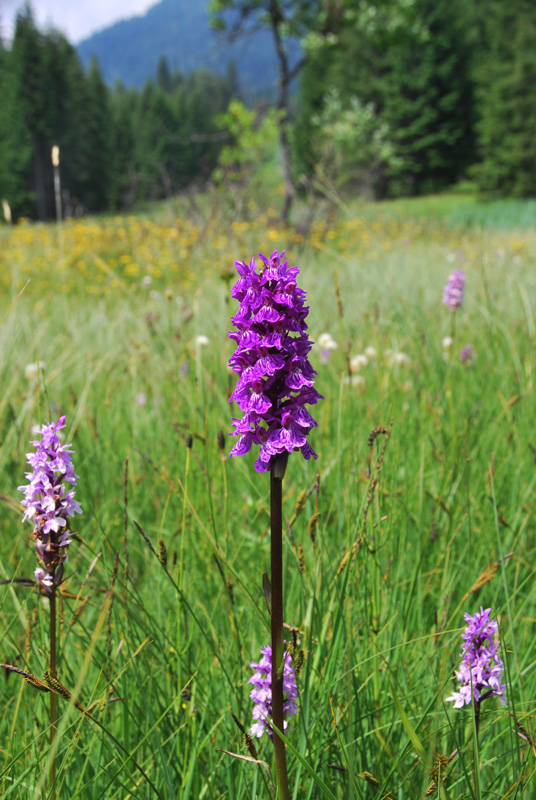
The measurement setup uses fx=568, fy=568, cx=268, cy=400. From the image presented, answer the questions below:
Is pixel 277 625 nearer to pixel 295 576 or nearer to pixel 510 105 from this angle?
pixel 295 576

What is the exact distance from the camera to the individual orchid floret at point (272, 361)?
29.0 inches

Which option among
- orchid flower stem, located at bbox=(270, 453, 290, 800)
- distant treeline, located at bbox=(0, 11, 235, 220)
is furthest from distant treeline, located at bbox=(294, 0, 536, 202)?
orchid flower stem, located at bbox=(270, 453, 290, 800)

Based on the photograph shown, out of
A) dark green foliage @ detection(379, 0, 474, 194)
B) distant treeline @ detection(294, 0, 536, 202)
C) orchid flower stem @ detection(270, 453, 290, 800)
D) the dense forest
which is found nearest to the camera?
orchid flower stem @ detection(270, 453, 290, 800)

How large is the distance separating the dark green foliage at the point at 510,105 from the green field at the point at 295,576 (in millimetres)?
30953

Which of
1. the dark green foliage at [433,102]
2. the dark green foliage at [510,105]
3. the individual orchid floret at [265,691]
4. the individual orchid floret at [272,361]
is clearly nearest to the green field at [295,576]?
the individual orchid floret at [265,691]

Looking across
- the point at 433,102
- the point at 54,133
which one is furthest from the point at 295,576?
the point at 54,133

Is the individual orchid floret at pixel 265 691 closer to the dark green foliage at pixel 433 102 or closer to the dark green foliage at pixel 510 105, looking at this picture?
the dark green foliage at pixel 510 105

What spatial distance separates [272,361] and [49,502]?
0.42 meters

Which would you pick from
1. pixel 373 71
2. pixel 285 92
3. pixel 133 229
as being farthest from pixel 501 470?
pixel 373 71

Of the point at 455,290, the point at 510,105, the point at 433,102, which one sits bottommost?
the point at 455,290

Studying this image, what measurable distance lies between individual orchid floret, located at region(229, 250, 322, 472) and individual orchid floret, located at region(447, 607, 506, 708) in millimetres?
405

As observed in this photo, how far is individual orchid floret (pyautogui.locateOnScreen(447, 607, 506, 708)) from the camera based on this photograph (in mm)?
873

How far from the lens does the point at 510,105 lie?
30.7 metres

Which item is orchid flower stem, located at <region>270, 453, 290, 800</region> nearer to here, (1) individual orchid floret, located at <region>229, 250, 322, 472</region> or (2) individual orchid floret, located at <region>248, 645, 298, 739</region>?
(1) individual orchid floret, located at <region>229, 250, 322, 472</region>
